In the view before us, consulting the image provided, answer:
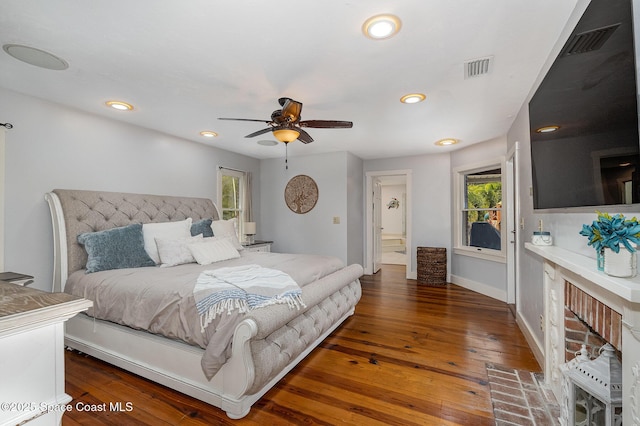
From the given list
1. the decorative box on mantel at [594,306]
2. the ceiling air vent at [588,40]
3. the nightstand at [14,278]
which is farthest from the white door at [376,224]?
the nightstand at [14,278]

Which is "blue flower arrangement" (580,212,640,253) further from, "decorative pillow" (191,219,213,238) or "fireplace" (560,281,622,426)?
"decorative pillow" (191,219,213,238)

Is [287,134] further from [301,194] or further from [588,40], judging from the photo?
[301,194]

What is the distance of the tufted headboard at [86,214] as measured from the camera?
111 inches

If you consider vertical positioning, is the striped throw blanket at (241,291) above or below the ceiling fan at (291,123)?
below

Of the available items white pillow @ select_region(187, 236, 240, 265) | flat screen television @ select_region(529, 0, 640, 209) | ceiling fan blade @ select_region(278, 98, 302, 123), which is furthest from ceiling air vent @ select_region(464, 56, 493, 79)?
white pillow @ select_region(187, 236, 240, 265)

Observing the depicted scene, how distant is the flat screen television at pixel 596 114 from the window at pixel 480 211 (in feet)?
9.31

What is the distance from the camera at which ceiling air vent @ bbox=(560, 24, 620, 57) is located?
3.90ft

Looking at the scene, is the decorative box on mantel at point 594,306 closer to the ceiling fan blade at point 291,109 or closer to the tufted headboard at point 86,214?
the ceiling fan blade at point 291,109

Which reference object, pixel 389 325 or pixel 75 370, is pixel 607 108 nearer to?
pixel 389 325

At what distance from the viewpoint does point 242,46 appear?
197cm

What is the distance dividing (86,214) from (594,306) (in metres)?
4.08

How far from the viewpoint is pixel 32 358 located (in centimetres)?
76

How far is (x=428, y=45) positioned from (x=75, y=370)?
3.63 metres

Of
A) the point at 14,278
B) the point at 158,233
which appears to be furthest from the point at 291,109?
the point at 14,278
